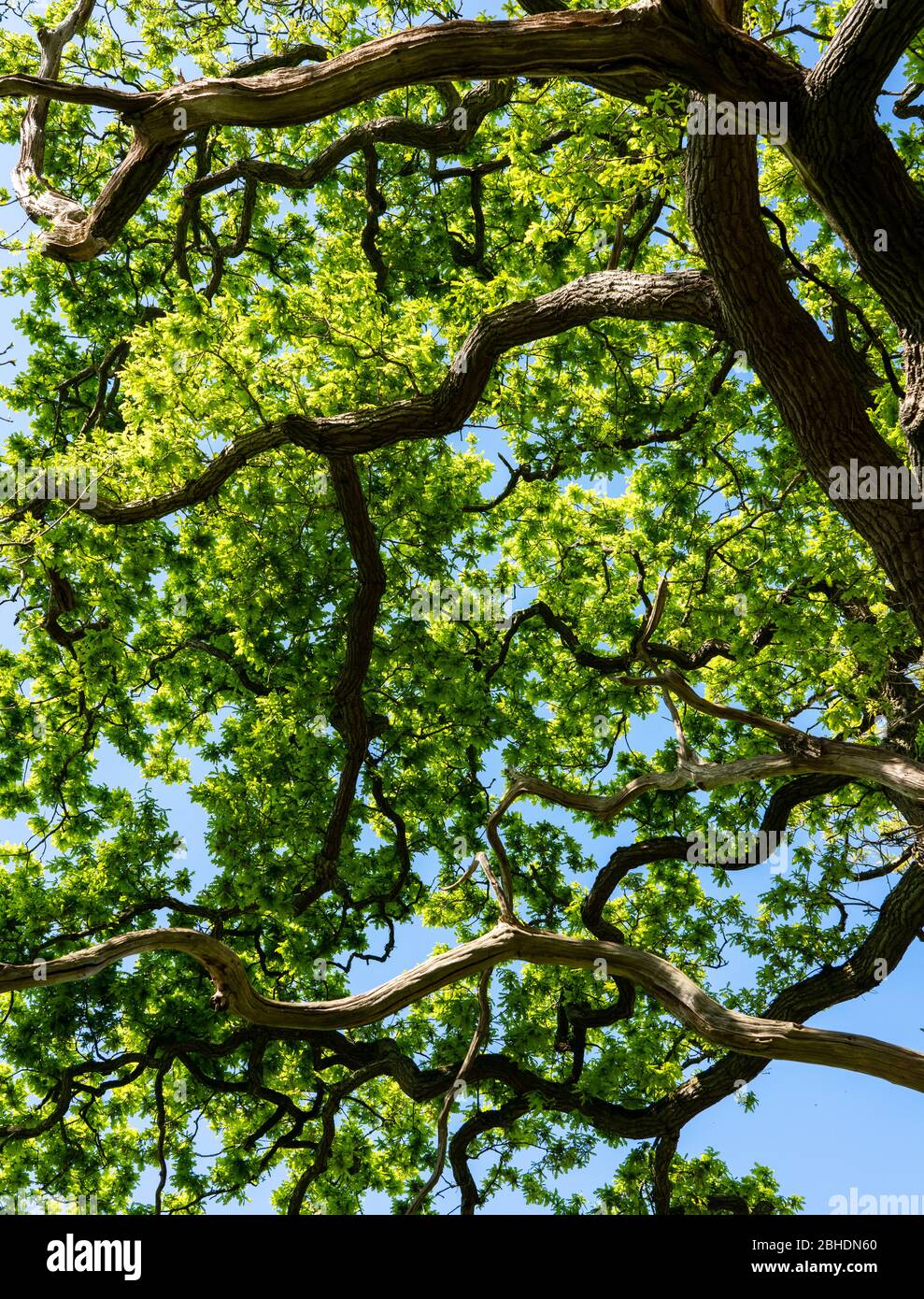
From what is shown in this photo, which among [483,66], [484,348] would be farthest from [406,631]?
[483,66]

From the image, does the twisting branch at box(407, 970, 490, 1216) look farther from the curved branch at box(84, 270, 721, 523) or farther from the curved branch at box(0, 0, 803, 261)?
the curved branch at box(0, 0, 803, 261)

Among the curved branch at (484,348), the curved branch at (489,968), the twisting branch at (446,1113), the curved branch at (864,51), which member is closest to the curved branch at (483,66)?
the curved branch at (864,51)

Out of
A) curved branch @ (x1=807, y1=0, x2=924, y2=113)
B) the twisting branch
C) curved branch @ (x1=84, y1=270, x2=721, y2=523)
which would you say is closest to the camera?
curved branch @ (x1=807, y1=0, x2=924, y2=113)

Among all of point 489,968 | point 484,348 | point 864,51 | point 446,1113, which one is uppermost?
point 484,348

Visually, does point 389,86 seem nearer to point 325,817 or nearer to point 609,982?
point 325,817

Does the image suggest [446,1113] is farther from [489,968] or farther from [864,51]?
[864,51]

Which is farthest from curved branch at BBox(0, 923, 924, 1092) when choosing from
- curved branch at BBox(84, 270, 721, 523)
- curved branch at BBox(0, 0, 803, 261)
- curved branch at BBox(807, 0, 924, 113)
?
curved branch at BBox(807, 0, 924, 113)

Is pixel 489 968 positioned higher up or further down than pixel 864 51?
further down

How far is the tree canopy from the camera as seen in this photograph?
28.6 feet

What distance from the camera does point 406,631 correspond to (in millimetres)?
10836

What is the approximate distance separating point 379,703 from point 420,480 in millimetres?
2421

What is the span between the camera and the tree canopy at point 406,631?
28.6 ft

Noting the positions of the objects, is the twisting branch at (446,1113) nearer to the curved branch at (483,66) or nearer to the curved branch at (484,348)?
the curved branch at (484,348)

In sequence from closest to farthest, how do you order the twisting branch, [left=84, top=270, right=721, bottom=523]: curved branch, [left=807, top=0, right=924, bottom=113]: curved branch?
[left=807, top=0, right=924, bottom=113]: curved branch
the twisting branch
[left=84, top=270, right=721, bottom=523]: curved branch
